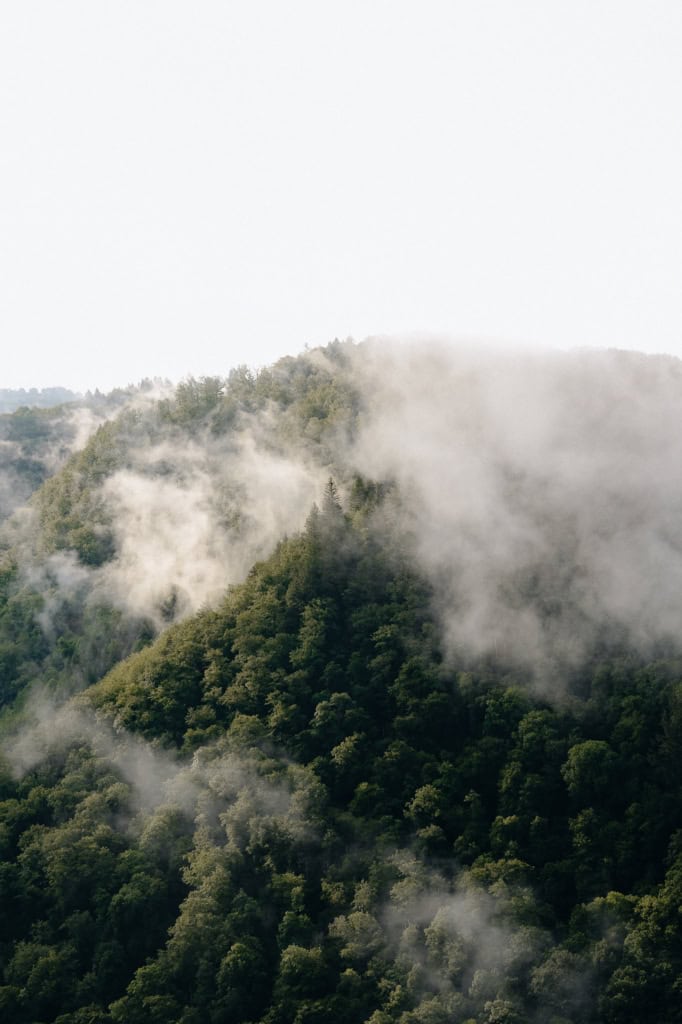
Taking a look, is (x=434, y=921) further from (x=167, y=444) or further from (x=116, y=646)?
(x=167, y=444)

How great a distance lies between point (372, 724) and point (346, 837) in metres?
14.4

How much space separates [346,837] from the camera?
88.4 metres

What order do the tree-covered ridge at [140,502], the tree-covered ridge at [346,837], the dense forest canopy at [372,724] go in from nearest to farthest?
the tree-covered ridge at [346,837], the dense forest canopy at [372,724], the tree-covered ridge at [140,502]

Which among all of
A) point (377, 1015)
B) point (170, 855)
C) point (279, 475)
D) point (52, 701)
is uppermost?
point (279, 475)

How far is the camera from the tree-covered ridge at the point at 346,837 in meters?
73.3

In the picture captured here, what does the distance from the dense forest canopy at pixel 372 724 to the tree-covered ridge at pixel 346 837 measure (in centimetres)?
27

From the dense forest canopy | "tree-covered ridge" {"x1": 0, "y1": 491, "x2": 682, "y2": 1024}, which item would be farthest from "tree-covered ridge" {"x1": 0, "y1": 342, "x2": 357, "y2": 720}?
"tree-covered ridge" {"x1": 0, "y1": 491, "x2": 682, "y2": 1024}

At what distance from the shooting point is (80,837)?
87188 mm

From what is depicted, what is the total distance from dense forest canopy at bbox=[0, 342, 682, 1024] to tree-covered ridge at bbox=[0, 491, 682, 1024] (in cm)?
27

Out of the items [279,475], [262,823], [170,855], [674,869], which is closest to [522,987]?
[674,869]

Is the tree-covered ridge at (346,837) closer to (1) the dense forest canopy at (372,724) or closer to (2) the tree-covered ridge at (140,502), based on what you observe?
(1) the dense forest canopy at (372,724)

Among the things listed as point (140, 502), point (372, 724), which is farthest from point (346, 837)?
point (140, 502)

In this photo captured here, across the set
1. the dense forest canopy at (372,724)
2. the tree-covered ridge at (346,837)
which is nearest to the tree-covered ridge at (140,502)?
the dense forest canopy at (372,724)

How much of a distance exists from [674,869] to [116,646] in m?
79.9
